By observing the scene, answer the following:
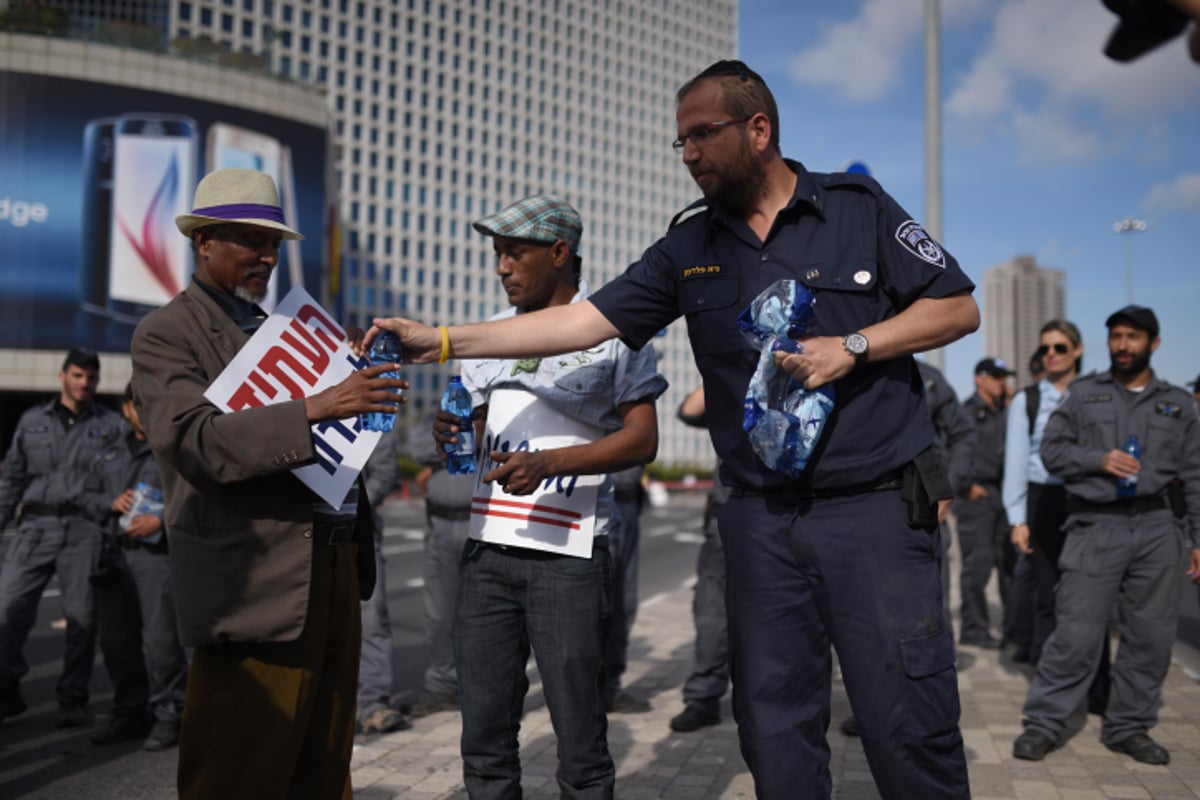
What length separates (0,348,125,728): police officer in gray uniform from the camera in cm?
639

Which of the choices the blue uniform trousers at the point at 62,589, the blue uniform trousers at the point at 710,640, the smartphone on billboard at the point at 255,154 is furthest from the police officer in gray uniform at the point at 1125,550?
the smartphone on billboard at the point at 255,154

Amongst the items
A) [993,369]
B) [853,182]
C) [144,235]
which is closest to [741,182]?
[853,182]

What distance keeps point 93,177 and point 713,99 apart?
44172 millimetres

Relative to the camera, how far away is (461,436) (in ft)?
12.5

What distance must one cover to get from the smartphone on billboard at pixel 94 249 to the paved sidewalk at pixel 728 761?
39579mm

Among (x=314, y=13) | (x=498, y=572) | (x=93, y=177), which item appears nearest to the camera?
(x=498, y=572)

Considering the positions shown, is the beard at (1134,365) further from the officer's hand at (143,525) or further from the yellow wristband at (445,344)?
Result: the officer's hand at (143,525)

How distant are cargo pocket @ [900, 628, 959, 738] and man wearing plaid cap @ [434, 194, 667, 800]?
3.60 feet

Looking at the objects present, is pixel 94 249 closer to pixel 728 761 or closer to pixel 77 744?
pixel 77 744

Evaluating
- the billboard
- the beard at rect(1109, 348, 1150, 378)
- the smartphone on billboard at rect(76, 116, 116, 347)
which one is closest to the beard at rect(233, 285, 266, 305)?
the beard at rect(1109, 348, 1150, 378)

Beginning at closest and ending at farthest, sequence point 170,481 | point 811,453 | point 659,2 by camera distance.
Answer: point 811,453, point 170,481, point 659,2

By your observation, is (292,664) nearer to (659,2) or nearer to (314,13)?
(314,13)

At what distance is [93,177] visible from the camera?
41594 millimetres

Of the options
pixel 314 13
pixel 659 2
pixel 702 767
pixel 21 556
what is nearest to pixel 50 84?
pixel 21 556
